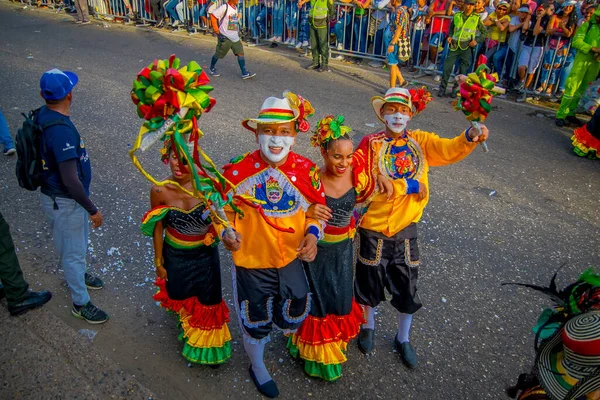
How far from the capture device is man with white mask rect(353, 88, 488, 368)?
134 inches

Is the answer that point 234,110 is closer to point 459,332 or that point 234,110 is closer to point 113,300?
point 113,300

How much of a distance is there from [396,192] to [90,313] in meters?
2.63

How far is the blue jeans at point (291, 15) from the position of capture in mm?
12672

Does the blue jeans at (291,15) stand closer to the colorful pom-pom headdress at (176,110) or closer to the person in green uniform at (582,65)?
the person in green uniform at (582,65)

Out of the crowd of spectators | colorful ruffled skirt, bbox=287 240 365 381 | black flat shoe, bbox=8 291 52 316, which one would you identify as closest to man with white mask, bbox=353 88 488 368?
colorful ruffled skirt, bbox=287 240 365 381

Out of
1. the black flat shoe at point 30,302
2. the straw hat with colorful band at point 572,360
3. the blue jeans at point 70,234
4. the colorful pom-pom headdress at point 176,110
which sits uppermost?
the colorful pom-pom headdress at point 176,110

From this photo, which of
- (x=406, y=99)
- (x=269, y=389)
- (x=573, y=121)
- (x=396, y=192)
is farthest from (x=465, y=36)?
(x=269, y=389)

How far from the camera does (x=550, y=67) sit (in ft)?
31.4

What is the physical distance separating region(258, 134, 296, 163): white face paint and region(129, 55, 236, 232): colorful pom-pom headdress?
18.9 inches

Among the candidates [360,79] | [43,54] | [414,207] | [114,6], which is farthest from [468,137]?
[114,6]

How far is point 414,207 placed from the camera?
11.3ft

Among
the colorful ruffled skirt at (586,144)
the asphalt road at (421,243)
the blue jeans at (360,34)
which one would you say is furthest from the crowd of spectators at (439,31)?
the colorful ruffled skirt at (586,144)

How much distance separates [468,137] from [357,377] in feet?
6.24

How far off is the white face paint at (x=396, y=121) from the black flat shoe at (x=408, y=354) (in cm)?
164
